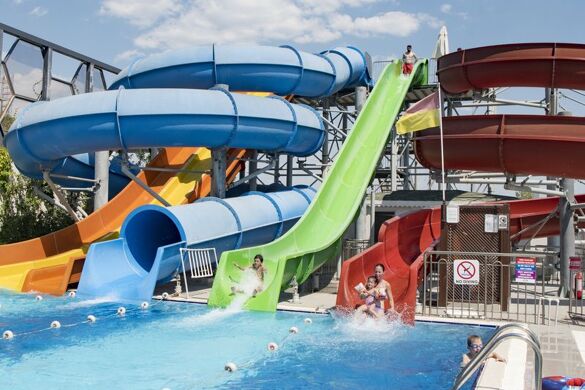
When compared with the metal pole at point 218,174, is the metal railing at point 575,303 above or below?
below

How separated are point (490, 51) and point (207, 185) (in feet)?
27.4

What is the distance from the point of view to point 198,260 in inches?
503

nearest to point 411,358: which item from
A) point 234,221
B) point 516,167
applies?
point 516,167

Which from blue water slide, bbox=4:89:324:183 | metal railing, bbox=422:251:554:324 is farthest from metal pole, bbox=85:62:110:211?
metal railing, bbox=422:251:554:324

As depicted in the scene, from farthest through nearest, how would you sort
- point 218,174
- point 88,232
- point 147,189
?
point 88,232, point 218,174, point 147,189

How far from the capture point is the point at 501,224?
36.2 feet

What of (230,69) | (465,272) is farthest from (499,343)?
(230,69)

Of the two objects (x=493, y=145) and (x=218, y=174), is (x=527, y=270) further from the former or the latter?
(x=218, y=174)

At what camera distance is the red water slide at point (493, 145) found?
1106 centimetres

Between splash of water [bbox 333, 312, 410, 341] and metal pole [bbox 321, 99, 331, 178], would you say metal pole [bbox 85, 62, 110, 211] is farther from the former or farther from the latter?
splash of water [bbox 333, 312, 410, 341]

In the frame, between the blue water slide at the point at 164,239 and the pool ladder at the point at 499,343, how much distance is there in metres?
8.90

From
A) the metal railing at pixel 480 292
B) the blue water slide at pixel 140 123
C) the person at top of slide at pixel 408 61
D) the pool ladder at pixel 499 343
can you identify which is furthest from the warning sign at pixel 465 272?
the person at top of slide at pixel 408 61

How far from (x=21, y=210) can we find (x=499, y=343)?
20122mm

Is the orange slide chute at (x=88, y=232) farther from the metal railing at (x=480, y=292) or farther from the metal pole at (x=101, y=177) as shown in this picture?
the metal railing at (x=480, y=292)
